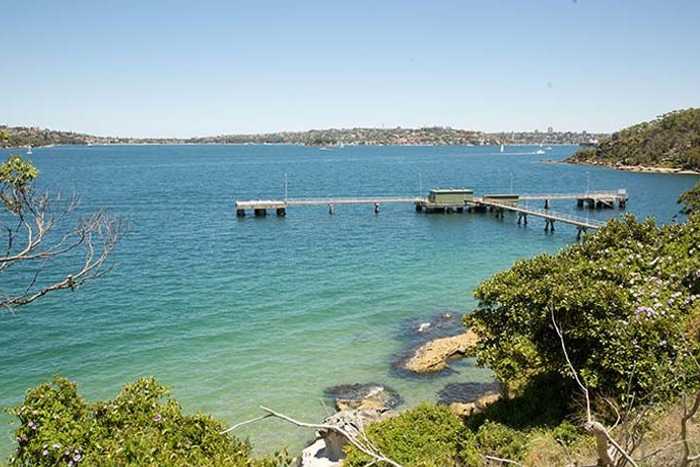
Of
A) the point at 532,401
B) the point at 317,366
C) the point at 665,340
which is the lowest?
the point at 317,366

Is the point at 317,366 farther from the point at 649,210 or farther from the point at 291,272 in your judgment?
the point at 649,210

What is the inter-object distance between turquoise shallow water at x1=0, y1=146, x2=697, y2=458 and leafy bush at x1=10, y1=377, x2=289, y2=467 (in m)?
8.36

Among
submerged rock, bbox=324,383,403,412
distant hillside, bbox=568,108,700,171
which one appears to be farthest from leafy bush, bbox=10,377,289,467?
distant hillside, bbox=568,108,700,171

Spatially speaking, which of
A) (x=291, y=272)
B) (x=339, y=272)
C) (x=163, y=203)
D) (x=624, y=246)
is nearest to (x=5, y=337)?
(x=291, y=272)

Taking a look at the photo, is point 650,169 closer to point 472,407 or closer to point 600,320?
point 472,407

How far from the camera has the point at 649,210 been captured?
6606 centimetres

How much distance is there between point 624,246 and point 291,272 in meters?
22.7

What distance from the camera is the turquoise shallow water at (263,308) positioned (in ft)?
70.5

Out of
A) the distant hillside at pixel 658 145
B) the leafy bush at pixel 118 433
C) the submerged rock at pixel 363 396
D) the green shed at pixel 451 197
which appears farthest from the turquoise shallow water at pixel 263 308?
the distant hillside at pixel 658 145

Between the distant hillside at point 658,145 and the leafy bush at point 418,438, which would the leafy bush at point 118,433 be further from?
the distant hillside at point 658,145

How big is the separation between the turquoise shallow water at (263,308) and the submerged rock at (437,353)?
2.30ft

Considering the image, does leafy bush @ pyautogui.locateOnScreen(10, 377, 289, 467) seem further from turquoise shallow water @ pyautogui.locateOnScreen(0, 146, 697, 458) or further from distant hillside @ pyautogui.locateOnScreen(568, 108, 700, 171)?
distant hillside @ pyautogui.locateOnScreen(568, 108, 700, 171)

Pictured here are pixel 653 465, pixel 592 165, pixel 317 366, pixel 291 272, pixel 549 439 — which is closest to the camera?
pixel 653 465

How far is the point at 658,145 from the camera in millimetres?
129125
